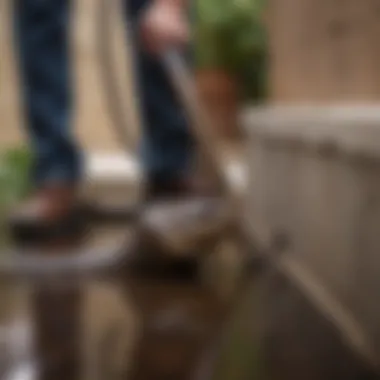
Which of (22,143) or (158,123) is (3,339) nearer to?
(158,123)

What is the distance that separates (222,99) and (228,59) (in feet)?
0.43

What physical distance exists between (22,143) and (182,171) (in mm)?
710

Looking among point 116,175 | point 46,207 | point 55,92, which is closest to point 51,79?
point 55,92

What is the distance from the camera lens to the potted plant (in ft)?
9.34

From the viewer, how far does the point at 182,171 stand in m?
1.81

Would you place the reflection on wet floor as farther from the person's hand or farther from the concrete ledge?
the concrete ledge

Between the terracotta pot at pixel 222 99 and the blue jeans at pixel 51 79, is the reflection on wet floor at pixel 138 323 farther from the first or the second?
the terracotta pot at pixel 222 99

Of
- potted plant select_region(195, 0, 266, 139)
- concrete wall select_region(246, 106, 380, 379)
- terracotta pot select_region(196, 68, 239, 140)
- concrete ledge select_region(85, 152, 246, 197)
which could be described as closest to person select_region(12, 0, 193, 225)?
concrete wall select_region(246, 106, 380, 379)

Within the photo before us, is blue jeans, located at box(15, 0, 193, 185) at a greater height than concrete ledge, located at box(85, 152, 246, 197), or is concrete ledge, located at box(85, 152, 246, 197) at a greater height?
blue jeans, located at box(15, 0, 193, 185)

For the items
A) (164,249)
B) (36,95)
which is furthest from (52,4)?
(164,249)

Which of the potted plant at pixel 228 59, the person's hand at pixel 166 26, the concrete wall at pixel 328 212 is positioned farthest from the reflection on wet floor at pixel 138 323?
the potted plant at pixel 228 59

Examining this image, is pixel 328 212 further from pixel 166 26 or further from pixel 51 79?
pixel 51 79

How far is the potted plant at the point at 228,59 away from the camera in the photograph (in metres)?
2.85

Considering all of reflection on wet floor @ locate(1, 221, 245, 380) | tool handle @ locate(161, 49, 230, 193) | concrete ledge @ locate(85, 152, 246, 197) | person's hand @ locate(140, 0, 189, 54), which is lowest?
→ concrete ledge @ locate(85, 152, 246, 197)
